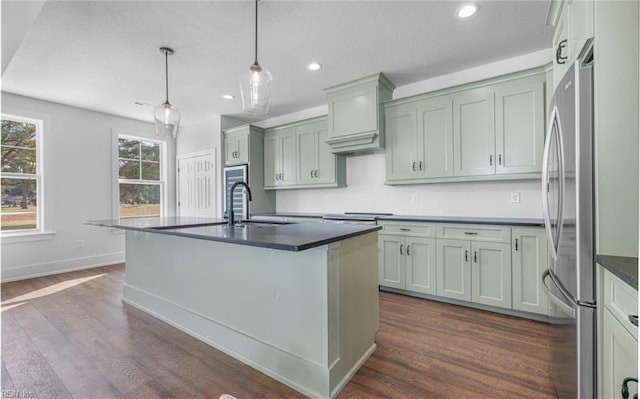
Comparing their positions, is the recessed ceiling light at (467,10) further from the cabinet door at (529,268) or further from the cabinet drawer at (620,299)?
the cabinet drawer at (620,299)

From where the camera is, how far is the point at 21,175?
4.20 m

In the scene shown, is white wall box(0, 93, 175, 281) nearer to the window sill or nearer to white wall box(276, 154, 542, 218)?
the window sill

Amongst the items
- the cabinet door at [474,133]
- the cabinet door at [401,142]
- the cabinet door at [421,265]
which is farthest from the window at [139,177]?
the cabinet door at [474,133]

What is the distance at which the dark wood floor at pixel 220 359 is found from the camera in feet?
5.67

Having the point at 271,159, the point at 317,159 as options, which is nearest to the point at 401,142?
the point at 317,159

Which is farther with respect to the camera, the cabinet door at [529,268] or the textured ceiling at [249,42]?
the cabinet door at [529,268]

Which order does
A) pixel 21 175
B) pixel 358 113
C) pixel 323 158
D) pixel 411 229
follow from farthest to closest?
pixel 323 158, pixel 21 175, pixel 358 113, pixel 411 229

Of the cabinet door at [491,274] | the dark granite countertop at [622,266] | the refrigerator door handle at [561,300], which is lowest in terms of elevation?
the cabinet door at [491,274]

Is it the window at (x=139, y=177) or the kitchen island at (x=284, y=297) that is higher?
the window at (x=139, y=177)

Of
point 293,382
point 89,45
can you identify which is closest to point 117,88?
point 89,45

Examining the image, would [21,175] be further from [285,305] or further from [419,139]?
[419,139]

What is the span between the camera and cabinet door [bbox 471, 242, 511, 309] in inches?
107

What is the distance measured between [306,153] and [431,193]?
6.30ft

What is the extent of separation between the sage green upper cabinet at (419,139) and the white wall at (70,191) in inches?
187
